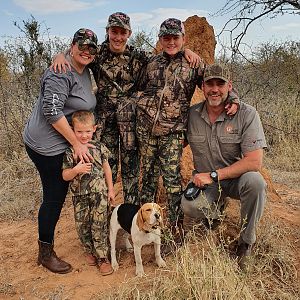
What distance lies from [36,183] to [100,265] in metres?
3.16

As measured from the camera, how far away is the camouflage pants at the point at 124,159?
13.9ft

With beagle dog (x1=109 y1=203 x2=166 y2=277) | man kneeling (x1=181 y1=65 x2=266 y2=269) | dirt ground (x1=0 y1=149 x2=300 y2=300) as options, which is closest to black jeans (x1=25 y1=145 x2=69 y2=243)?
dirt ground (x1=0 y1=149 x2=300 y2=300)

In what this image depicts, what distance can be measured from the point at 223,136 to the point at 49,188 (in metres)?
1.55

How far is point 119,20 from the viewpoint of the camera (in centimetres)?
384

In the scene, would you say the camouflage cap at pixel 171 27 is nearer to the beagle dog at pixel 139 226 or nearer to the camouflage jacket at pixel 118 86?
the camouflage jacket at pixel 118 86

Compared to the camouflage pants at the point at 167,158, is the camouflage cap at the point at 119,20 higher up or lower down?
higher up

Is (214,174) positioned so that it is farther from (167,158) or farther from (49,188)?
(49,188)

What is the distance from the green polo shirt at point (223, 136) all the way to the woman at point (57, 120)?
96 cm

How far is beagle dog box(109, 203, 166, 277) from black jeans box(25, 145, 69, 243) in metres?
0.52

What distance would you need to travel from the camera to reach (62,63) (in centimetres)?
360

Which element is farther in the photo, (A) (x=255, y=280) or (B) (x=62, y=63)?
(B) (x=62, y=63)

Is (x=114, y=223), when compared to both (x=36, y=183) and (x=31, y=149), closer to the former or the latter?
(x=31, y=149)

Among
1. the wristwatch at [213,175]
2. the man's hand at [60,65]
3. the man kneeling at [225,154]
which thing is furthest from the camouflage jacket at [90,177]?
the wristwatch at [213,175]

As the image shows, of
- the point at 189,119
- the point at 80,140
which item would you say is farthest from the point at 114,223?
the point at 189,119
